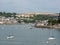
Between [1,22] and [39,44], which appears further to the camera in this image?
[1,22]


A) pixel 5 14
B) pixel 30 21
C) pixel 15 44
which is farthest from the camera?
pixel 5 14

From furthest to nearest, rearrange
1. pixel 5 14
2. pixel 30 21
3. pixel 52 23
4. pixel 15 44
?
1. pixel 5 14
2. pixel 30 21
3. pixel 52 23
4. pixel 15 44

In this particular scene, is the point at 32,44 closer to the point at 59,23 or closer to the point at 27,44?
the point at 27,44

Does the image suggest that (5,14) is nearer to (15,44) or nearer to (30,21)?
(30,21)

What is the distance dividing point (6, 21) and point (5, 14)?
835 inches

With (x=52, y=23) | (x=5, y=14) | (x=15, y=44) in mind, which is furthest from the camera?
(x=5, y=14)

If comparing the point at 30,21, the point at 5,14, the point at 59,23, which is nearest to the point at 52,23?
the point at 59,23

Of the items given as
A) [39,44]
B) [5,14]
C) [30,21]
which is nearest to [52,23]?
[30,21]

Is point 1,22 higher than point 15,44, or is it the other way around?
point 15,44

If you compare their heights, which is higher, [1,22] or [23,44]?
[23,44]

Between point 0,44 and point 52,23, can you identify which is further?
point 52,23

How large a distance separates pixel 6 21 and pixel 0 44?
210 feet

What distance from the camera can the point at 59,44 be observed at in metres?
30.1

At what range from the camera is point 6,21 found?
9406 centimetres
